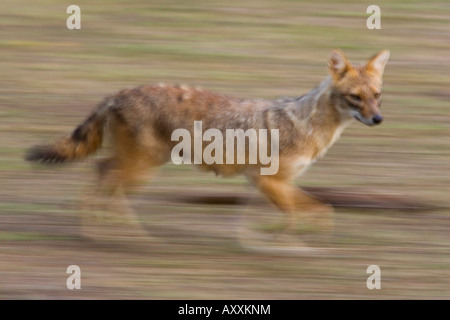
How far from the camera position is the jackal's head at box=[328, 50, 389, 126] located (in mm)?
7781

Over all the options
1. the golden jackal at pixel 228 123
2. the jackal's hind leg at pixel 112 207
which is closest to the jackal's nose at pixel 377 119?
the golden jackal at pixel 228 123

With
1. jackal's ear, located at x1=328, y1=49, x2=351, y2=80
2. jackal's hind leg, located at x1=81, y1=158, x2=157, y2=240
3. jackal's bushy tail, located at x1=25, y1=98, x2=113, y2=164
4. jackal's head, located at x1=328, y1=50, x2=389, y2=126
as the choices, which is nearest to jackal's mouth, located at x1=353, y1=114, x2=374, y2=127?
jackal's head, located at x1=328, y1=50, x2=389, y2=126

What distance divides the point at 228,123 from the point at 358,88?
967 mm

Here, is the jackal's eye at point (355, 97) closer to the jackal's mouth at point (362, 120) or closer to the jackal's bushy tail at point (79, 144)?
the jackal's mouth at point (362, 120)

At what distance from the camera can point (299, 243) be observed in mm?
8070

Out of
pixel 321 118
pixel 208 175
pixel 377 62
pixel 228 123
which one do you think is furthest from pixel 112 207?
pixel 377 62

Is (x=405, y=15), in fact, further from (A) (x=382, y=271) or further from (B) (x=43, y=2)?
(A) (x=382, y=271)

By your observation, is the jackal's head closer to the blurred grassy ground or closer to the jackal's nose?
the jackal's nose

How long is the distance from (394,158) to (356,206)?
1269mm

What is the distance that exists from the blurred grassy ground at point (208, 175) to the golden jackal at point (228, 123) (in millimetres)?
535

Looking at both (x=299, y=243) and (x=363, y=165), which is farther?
(x=363, y=165)

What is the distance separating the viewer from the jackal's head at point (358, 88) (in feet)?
25.5

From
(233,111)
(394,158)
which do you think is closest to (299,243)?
(233,111)

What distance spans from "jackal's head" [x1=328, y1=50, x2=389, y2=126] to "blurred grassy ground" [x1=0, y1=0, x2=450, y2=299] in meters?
0.97
